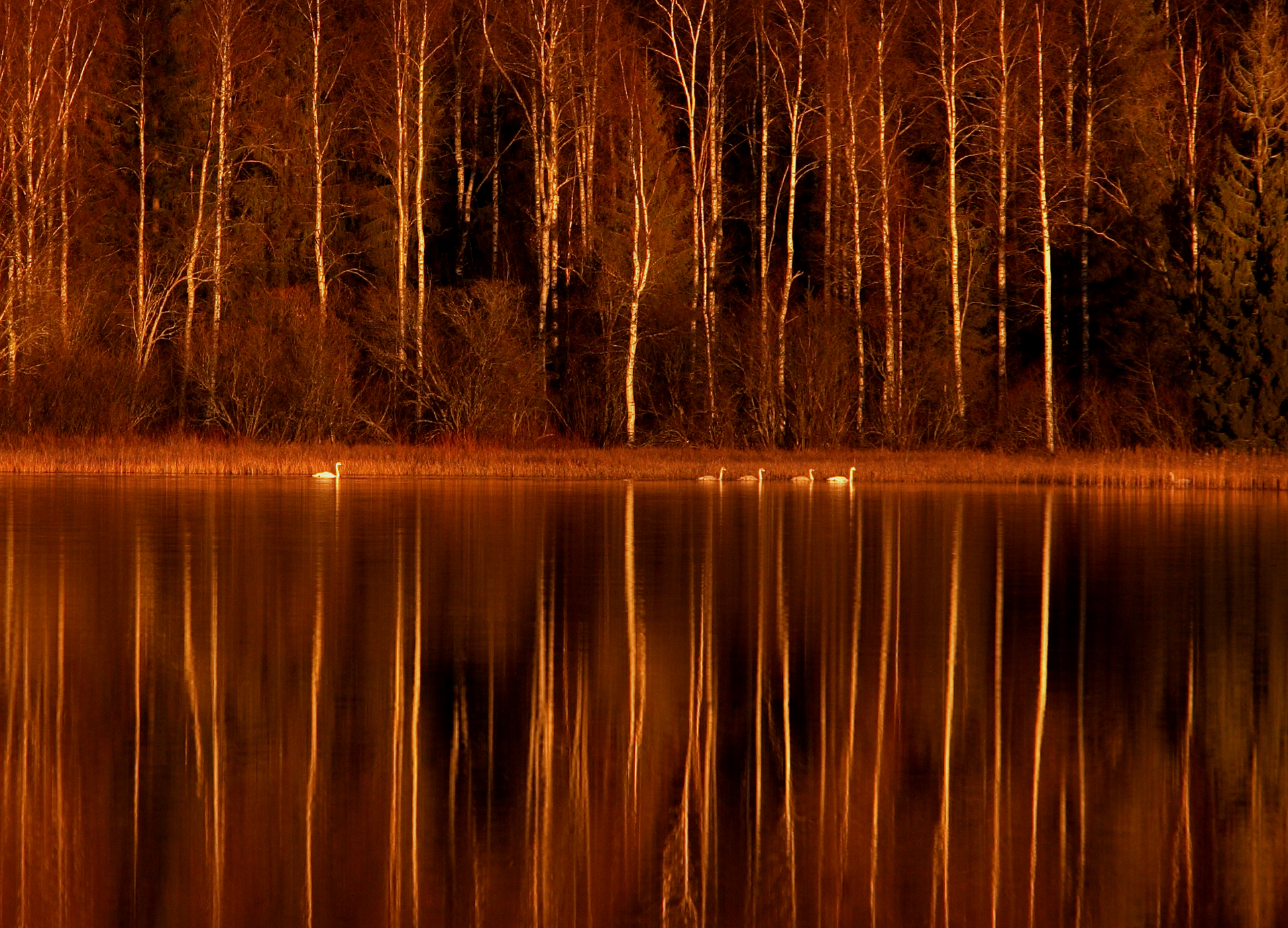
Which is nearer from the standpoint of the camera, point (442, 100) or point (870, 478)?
point (870, 478)

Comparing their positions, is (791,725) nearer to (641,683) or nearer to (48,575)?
(641,683)

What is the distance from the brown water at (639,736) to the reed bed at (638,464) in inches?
567

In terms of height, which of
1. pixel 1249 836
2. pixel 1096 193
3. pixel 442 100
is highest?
pixel 442 100

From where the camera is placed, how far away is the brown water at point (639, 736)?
27.7 feet

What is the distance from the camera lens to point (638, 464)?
129 feet

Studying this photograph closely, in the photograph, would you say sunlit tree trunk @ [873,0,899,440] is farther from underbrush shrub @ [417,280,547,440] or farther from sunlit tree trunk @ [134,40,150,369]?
sunlit tree trunk @ [134,40,150,369]

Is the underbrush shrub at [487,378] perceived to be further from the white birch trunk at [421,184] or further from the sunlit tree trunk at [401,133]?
the sunlit tree trunk at [401,133]

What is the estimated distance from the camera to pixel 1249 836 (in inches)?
371

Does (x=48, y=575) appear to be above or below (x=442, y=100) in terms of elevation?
below

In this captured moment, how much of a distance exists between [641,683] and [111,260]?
137ft

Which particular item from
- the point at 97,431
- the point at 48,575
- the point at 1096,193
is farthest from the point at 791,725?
the point at 1096,193

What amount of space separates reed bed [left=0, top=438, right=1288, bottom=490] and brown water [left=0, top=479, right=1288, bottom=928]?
14406 millimetres

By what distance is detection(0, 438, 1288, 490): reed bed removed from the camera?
3644 centimetres

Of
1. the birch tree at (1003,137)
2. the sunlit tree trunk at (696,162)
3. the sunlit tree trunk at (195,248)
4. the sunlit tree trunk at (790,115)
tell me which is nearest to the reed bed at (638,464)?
the sunlit tree trunk at (790,115)
